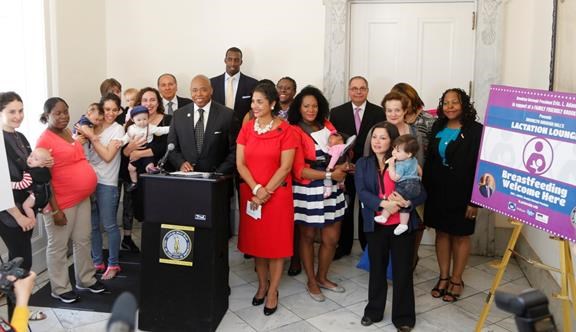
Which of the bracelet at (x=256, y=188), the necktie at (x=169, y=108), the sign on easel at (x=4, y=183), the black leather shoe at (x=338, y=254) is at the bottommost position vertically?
the black leather shoe at (x=338, y=254)

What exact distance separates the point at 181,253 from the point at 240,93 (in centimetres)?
223

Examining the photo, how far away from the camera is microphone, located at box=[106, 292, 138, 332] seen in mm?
962

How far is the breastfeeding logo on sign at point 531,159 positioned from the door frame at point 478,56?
6.77 ft

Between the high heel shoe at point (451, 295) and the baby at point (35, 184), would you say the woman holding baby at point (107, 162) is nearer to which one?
the baby at point (35, 184)

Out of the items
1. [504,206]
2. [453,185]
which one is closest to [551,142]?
Answer: [504,206]

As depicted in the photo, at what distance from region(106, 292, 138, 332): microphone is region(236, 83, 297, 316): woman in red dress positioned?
2.55m

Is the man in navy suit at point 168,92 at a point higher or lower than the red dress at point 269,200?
higher

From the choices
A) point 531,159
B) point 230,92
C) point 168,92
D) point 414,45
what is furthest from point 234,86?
point 531,159

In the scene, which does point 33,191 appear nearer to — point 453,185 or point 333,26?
point 453,185

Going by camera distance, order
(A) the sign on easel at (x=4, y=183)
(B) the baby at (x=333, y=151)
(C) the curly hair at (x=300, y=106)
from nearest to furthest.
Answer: (A) the sign on easel at (x=4, y=183) → (B) the baby at (x=333, y=151) → (C) the curly hair at (x=300, y=106)

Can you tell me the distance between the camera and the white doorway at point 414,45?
5227 mm

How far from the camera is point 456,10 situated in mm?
5203

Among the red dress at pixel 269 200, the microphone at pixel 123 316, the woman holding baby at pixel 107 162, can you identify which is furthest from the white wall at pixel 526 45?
the microphone at pixel 123 316

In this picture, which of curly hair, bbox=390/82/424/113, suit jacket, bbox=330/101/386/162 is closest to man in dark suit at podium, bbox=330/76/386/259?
suit jacket, bbox=330/101/386/162
